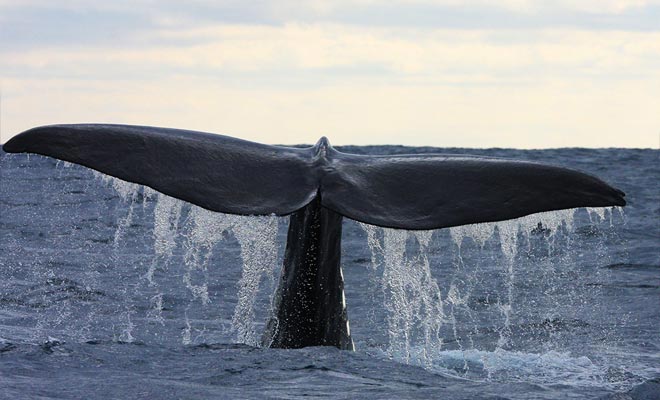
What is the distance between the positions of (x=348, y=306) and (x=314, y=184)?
5.89 metres

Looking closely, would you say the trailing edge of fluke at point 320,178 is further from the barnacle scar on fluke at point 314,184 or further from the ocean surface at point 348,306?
the ocean surface at point 348,306

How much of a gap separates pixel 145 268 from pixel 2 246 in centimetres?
255

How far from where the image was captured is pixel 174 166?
6.29 m

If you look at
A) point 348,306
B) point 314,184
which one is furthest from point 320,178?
point 348,306

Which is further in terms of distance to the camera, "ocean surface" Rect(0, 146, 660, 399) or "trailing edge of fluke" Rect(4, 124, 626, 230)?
"ocean surface" Rect(0, 146, 660, 399)

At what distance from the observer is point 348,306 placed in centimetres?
1211

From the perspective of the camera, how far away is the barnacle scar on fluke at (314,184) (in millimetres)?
6090

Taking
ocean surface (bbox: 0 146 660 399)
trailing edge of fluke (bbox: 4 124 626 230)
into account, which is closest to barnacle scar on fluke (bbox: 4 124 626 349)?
trailing edge of fluke (bbox: 4 124 626 230)

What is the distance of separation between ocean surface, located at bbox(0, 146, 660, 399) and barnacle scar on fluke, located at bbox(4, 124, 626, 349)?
6.5 inches

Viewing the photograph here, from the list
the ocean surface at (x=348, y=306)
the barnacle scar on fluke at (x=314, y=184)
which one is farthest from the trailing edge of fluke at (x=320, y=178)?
the ocean surface at (x=348, y=306)

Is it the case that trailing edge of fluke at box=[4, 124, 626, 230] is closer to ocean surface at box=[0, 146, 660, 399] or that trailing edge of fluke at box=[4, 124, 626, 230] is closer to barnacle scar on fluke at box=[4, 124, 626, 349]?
barnacle scar on fluke at box=[4, 124, 626, 349]

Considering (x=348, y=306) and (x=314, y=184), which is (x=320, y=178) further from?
(x=348, y=306)

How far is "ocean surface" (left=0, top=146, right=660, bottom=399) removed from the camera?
21.4 ft

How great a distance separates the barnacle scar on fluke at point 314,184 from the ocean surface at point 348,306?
16 centimetres
